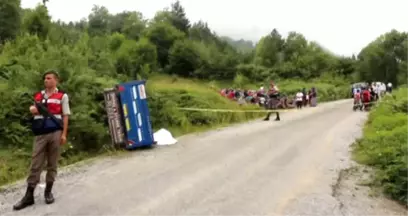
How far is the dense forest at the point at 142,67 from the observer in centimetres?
1089

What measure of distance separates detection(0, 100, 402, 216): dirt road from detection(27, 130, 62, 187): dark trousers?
42cm

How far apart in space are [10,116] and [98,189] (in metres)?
3.48

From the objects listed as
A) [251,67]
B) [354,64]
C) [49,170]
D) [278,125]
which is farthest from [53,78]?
[354,64]

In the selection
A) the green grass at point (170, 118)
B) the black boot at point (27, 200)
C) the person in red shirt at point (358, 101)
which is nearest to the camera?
the black boot at point (27, 200)

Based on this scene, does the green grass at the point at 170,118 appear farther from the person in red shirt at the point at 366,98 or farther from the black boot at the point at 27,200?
the person in red shirt at the point at 366,98

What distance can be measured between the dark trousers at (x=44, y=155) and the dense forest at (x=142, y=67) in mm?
2031

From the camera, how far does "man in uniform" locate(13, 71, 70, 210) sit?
7059mm

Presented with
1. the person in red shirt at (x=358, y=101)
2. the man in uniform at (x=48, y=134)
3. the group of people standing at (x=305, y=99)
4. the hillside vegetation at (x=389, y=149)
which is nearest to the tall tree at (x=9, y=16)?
the group of people standing at (x=305, y=99)

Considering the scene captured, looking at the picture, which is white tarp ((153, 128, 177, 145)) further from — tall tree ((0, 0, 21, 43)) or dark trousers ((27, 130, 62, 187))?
tall tree ((0, 0, 21, 43))

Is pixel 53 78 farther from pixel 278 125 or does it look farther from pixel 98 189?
pixel 278 125

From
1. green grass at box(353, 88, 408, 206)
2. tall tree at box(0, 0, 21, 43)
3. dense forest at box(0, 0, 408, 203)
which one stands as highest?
tall tree at box(0, 0, 21, 43)

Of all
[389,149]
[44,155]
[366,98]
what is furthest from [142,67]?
[366,98]

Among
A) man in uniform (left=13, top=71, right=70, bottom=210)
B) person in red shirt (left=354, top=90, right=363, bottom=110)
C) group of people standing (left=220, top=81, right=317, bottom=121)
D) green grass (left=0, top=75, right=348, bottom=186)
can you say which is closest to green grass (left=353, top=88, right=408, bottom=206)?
man in uniform (left=13, top=71, right=70, bottom=210)

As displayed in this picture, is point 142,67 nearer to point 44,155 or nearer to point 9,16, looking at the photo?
point 44,155
